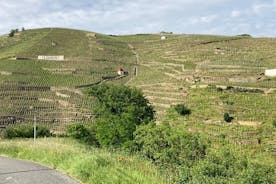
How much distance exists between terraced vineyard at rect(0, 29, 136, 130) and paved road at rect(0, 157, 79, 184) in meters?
50.9

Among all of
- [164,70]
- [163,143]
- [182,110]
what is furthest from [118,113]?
[164,70]

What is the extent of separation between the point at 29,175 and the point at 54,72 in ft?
279

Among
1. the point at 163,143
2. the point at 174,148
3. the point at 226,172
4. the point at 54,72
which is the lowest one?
the point at 54,72

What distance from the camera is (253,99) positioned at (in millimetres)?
67688

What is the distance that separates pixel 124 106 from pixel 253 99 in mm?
19326

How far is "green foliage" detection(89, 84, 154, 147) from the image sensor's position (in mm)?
52500

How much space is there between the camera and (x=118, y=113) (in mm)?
65500

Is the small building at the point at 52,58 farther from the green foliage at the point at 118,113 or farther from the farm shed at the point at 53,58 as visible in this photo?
the green foliage at the point at 118,113

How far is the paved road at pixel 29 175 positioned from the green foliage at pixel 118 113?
2798 cm

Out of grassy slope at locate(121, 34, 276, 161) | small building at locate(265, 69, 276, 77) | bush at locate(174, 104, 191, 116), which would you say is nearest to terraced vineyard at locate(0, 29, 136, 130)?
grassy slope at locate(121, 34, 276, 161)

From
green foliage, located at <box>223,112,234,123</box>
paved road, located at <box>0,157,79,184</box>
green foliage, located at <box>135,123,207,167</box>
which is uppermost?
paved road, located at <box>0,157,79,184</box>

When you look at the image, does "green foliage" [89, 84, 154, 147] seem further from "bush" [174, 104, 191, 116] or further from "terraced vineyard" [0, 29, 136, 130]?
"terraced vineyard" [0, 29, 136, 130]

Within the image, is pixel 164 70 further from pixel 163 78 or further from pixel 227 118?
pixel 227 118

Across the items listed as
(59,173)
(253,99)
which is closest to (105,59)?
(253,99)
